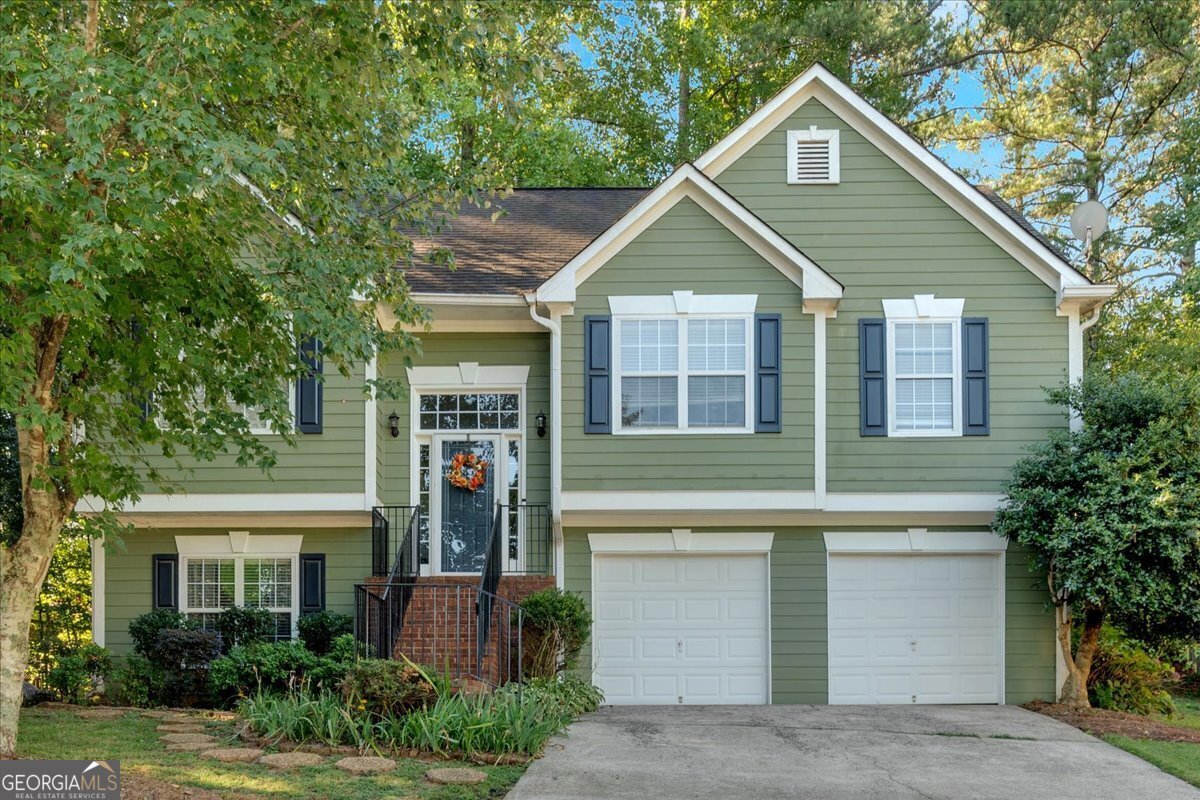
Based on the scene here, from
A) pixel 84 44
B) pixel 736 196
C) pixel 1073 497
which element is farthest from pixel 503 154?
pixel 84 44

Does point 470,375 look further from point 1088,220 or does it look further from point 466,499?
point 1088,220

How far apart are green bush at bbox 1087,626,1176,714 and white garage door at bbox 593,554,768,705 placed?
13.0 ft

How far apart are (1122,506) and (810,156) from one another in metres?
5.57

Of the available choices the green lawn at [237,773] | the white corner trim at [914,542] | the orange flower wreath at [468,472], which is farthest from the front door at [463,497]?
the green lawn at [237,773]

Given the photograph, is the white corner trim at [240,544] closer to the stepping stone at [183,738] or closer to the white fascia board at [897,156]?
the stepping stone at [183,738]

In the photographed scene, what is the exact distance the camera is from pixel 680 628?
14688 millimetres

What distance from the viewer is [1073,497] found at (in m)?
13.3

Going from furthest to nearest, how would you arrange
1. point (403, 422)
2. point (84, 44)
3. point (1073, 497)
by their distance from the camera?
point (403, 422), point (1073, 497), point (84, 44)

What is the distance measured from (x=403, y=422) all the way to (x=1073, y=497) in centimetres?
804

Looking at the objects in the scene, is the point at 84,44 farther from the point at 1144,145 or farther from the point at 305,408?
the point at 1144,145

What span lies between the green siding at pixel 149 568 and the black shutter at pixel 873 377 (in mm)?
6271

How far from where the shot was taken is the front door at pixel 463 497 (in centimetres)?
1536

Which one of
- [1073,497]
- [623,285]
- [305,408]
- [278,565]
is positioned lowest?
[278,565]

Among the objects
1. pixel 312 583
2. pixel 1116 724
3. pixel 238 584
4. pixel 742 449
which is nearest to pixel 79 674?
pixel 238 584
